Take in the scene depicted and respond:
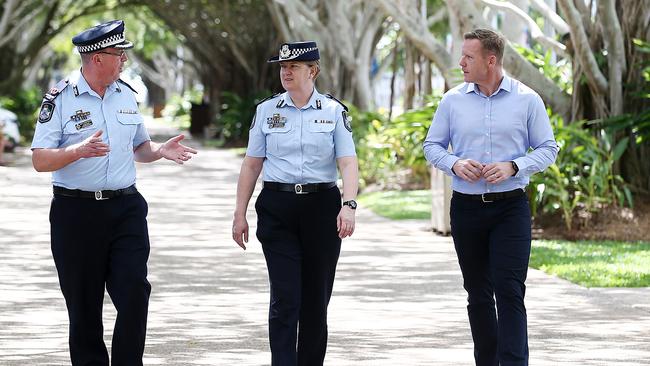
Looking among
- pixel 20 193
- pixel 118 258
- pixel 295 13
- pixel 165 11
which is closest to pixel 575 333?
pixel 118 258

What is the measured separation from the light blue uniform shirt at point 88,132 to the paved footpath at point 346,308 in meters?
1.51

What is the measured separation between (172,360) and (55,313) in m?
1.92

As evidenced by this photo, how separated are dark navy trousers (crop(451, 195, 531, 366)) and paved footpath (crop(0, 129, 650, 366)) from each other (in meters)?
0.84

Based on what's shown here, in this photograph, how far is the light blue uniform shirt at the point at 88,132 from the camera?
6.51 m

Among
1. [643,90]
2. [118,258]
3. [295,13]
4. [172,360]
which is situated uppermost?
[295,13]

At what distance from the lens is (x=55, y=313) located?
945cm

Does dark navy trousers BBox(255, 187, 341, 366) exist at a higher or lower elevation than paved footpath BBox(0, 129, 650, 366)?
higher

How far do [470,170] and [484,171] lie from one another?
0.07 m

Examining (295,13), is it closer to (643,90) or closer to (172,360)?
(643,90)

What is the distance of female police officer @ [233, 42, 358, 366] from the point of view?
682 centimetres

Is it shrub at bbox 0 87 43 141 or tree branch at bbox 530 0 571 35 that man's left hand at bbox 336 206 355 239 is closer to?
tree branch at bbox 530 0 571 35

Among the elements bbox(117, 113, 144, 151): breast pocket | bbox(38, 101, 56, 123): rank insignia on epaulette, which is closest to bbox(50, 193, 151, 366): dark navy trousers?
bbox(117, 113, 144, 151): breast pocket

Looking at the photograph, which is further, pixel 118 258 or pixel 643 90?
pixel 643 90

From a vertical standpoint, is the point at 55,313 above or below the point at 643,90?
below
